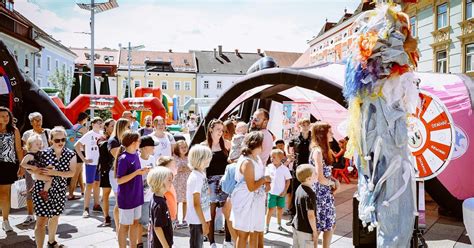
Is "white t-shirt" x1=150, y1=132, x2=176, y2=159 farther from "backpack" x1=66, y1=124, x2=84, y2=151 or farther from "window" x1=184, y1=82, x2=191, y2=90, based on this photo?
"window" x1=184, y1=82, x2=191, y2=90

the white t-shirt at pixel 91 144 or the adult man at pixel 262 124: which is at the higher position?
the adult man at pixel 262 124

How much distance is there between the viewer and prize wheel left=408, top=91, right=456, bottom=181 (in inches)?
197

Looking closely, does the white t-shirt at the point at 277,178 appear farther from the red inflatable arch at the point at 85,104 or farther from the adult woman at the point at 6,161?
the red inflatable arch at the point at 85,104

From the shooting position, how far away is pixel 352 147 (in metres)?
3.68

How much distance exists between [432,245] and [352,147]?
3.10m

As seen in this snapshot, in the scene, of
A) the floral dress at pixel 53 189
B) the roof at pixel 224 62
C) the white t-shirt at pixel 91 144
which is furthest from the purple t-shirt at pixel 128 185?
the roof at pixel 224 62

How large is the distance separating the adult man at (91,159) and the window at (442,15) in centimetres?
1866

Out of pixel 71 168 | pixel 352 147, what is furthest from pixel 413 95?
pixel 71 168

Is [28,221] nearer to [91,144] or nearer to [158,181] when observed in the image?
[91,144]

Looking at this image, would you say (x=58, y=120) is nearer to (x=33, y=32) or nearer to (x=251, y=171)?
(x=251, y=171)

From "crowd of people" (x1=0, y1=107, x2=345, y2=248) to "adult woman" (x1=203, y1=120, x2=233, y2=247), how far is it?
0.04 feet

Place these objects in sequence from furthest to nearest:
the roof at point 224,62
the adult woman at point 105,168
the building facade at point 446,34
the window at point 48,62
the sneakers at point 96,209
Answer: the roof at point 224,62
the window at point 48,62
the building facade at point 446,34
the sneakers at point 96,209
the adult woman at point 105,168

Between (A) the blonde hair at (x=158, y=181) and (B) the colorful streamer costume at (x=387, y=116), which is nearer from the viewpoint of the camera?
(B) the colorful streamer costume at (x=387, y=116)

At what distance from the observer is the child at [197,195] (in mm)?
4355
